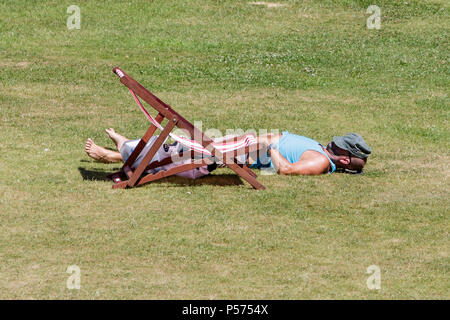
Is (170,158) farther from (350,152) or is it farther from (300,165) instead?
(350,152)

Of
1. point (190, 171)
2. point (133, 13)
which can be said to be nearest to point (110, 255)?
point (190, 171)

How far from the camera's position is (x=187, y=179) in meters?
8.71

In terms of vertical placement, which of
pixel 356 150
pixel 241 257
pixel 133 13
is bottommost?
pixel 241 257

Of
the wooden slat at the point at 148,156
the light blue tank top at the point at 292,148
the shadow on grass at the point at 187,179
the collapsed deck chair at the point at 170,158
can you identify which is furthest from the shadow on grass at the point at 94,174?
the light blue tank top at the point at 292,148

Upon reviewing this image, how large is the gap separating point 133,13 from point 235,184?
9.96 meters

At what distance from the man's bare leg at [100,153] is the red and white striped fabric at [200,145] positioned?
2.92 feet

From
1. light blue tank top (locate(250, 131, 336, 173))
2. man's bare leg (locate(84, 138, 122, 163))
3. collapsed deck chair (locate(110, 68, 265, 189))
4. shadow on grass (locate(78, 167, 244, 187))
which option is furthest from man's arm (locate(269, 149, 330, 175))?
man's bare leg (locate(84, 138, 122, 163))

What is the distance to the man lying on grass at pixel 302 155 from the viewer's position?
29.3ft

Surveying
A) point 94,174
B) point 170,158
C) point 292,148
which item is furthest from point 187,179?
point 292,148

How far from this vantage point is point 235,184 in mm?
8633

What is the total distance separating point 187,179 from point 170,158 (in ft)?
1.30

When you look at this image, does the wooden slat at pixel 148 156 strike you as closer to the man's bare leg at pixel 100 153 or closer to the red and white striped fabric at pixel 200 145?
the red and white striped fabric at pixel 200 145

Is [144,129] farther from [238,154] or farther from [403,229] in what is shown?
[403,229]

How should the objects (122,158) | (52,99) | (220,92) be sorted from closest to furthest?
(122,158) → (52,99) → (220,92)
